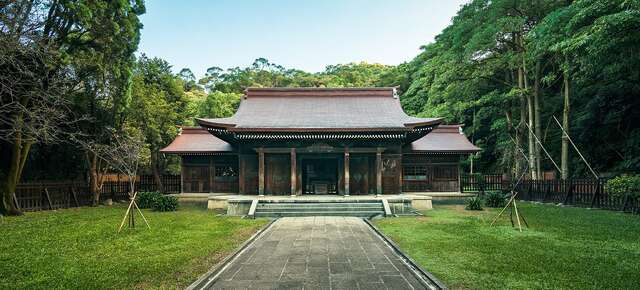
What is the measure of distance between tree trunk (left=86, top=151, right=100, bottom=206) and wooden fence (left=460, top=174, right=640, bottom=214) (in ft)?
71.8

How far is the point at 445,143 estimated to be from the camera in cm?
2309

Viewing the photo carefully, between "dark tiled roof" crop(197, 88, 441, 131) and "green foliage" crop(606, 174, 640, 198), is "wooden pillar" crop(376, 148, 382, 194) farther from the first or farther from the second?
"green foliage" crop(606, 174, 640, 198)

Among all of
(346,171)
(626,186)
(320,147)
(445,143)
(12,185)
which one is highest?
(445,143)

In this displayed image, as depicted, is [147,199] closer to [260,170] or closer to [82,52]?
[260,170]

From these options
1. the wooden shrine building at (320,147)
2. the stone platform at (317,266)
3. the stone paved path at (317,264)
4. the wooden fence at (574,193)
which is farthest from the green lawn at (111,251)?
the wooden fence at (574,193)

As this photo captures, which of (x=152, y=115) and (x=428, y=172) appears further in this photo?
(x=152, y=115)

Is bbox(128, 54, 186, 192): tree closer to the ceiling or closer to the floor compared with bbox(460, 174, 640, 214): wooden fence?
closer to the ceiling

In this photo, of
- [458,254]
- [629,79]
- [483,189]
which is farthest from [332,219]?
[629,79]

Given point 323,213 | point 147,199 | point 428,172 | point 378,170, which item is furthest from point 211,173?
point 428,172

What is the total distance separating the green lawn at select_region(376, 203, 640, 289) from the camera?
608cm

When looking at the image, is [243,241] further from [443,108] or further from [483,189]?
[443,108]

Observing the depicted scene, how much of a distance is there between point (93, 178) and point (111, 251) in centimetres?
1505

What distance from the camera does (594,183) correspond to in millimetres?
16750

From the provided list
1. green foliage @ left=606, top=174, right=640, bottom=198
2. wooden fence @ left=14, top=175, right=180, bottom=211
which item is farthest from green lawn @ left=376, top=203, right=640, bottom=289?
wooden fence @ left=14, top=175, right=180, bottom=211
